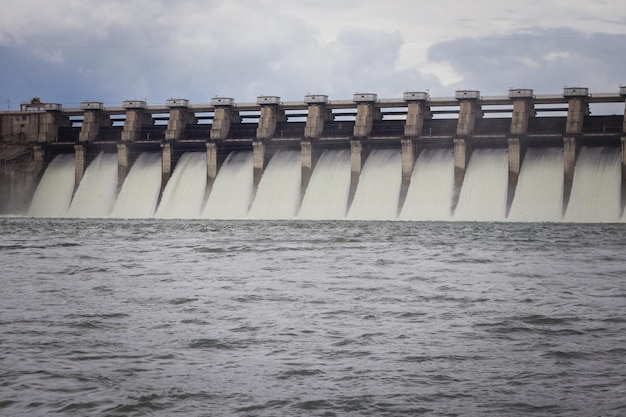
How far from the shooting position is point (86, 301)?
21.3 metres

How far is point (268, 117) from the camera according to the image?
226ft

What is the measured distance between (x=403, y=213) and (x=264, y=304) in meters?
40.6

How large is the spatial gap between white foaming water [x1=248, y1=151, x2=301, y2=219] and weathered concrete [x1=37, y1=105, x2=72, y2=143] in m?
22.3

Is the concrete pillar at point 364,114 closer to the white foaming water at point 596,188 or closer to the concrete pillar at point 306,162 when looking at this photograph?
the concrete pillar at point 306,162

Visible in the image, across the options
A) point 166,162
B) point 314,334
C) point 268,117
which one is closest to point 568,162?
point 268,117

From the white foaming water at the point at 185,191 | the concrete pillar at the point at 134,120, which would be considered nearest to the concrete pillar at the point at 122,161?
the concrete pillar at the point at 134,120

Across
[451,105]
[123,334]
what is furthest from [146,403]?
[451,105]

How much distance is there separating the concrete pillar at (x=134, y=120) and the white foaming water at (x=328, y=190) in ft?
57.1

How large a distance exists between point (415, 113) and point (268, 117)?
40.4 ft

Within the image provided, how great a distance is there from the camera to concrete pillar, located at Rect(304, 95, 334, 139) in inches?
2621

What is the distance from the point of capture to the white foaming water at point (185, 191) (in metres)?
67.9

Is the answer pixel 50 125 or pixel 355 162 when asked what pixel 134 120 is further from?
pixel 355 162

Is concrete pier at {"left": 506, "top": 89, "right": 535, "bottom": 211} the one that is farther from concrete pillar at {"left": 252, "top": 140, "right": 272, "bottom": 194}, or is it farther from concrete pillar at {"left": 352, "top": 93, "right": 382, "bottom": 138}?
concrete pillar at {"left": 252, "top": 140, "right": 272, "bottom": 194}

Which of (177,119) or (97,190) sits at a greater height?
(177,119)
